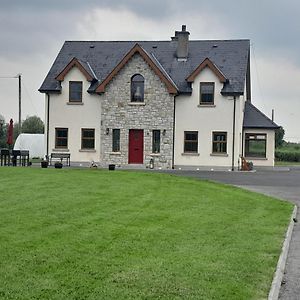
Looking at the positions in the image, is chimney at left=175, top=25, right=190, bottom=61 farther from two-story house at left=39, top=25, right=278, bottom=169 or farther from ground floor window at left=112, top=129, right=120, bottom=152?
ground floor window at left=112, top=129, right=120, bottom=152

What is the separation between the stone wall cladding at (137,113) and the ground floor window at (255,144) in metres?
5.77

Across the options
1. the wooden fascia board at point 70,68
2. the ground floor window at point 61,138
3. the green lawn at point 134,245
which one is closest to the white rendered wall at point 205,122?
the wooden fascia board at point 70,68

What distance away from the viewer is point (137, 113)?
38156 mm

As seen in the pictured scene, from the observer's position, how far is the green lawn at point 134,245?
6871 mm

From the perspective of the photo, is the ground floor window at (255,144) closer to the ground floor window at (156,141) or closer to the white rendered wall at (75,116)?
the ground floor window at (156,141)

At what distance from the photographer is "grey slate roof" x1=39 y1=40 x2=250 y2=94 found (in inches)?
1505

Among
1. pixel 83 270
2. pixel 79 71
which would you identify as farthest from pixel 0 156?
pixel 83 270

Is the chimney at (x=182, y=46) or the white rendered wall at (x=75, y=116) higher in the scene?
the chimney at (x=182, y=46)

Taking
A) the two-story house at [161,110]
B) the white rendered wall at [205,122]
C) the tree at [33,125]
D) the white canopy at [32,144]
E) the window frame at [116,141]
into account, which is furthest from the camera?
the tree at [33,125]

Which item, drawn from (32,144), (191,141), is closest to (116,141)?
(191,141)

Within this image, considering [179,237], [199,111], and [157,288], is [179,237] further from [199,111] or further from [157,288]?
[199,111]

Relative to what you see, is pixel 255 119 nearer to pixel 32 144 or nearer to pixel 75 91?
pixel 75 91

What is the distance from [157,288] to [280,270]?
2.30 m

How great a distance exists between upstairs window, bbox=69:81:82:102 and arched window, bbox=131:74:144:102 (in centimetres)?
381
